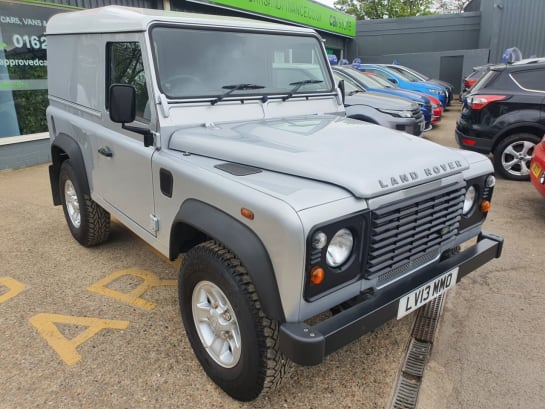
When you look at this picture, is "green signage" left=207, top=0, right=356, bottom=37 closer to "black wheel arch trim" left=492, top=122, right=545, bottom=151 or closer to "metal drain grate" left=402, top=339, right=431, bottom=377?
"black wheel arch trim" left=492, top=122, right=545, bottom=151

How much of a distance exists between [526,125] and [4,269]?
6.74 metres

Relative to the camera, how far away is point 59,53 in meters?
4.00

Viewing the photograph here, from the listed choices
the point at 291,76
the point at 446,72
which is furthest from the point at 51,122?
the point at 446,72

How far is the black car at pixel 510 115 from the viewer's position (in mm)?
6371

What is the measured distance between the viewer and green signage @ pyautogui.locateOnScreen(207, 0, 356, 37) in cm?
1375

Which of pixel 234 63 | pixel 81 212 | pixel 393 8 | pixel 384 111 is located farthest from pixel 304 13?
pixel 393 8

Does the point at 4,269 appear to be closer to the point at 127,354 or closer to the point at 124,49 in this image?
the point at 127,354

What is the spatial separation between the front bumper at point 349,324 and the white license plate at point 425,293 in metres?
0.03

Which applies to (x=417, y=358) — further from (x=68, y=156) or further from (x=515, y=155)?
(x=515, y=155)

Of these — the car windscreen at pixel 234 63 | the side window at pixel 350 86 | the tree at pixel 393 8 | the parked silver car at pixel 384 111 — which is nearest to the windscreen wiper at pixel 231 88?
the car windscreen at pixel 234 63

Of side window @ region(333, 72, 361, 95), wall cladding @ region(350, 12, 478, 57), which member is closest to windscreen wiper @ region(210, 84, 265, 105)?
side window @ region(333, 72, 361, 95)

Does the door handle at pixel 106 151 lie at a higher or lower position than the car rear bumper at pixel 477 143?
higher

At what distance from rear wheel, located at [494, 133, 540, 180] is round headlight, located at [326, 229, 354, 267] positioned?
18.2 feet

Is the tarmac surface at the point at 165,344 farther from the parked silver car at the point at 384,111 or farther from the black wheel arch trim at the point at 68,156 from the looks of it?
the parked silver car at the point at 384,111
